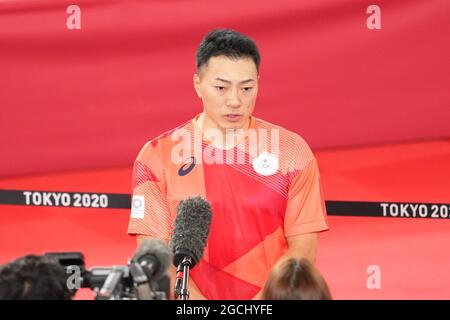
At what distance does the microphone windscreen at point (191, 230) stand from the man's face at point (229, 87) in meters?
0.62

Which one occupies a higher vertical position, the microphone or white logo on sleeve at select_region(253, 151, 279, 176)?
white logo on sleeve at select_region(253, 151, 279, 176)

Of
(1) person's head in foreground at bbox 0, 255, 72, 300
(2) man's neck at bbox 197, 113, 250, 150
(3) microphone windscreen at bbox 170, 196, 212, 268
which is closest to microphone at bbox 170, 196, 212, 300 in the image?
(3) microphone windscreen at bbox 170, 196, 212, 268

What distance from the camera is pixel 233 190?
162 inches

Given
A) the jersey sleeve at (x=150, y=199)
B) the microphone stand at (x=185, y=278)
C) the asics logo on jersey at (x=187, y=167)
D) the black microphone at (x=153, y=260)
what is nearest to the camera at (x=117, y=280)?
the black microphone at (x=153, y=260)

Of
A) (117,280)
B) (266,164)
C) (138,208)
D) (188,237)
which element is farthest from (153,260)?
(266,164)

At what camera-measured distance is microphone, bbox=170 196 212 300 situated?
10.7ft

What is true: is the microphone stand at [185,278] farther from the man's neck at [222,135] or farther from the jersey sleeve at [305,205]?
the man's neck at [222,135]

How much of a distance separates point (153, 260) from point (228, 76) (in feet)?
4.15

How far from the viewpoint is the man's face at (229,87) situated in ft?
13.2

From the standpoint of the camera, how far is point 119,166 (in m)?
5.85

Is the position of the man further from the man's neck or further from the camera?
the camera

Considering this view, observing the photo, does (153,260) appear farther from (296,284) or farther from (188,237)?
(188,237)

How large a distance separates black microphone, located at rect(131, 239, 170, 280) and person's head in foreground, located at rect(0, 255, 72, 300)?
185 mm
